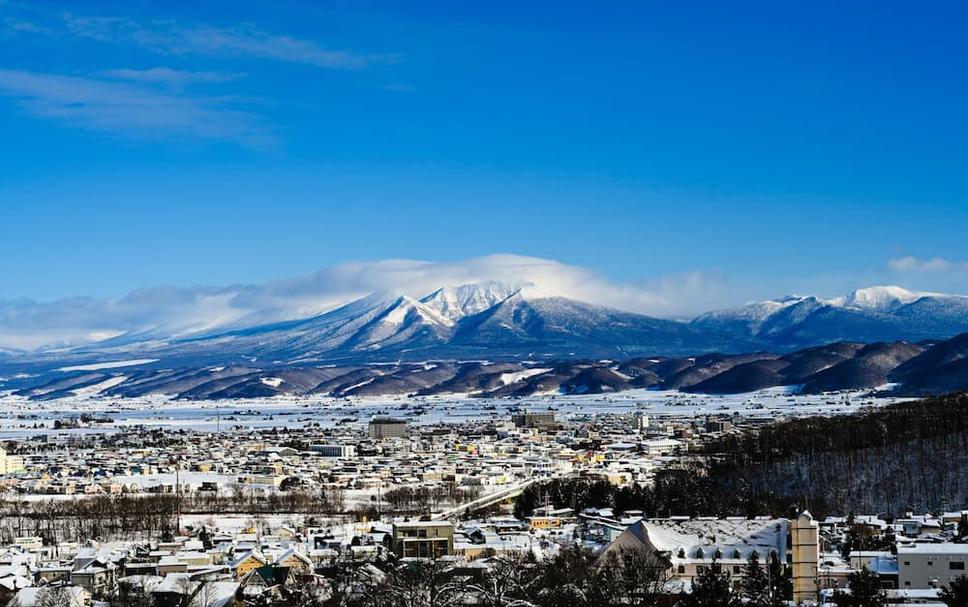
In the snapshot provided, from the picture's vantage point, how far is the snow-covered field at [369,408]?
94.6 m

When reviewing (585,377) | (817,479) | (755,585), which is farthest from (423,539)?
(585,377)

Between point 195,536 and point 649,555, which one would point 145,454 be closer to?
point 195,536

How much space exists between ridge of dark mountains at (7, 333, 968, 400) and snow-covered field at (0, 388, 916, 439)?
12.5 feet

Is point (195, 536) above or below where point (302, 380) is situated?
below

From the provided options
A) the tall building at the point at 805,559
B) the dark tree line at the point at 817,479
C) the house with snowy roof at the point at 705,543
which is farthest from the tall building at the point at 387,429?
the tall building at the point at 805,559

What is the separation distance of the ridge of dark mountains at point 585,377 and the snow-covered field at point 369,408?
12.5 ft

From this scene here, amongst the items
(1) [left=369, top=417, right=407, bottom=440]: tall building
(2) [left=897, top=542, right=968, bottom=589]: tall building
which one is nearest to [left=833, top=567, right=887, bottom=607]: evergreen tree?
(2) [left=897, top=542, right=968, bottom=589]: tall building

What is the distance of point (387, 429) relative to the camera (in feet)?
260

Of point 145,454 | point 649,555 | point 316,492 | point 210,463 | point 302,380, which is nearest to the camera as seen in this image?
point 649,555

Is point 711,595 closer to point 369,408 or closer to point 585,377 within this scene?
point 369,408

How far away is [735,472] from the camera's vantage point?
42.9 metres

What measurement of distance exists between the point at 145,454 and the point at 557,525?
110 ft

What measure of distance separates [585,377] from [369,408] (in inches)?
1290

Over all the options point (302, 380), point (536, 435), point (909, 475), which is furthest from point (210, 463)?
point (302, 380)
